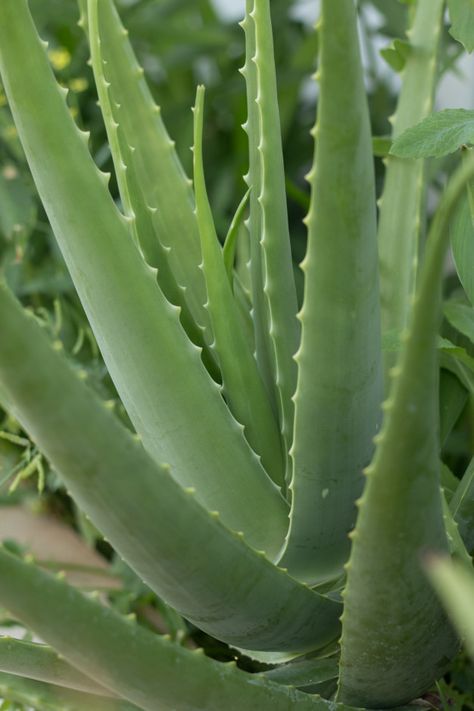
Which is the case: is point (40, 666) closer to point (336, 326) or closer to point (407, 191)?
point (336, 326)

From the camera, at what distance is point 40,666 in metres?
0.35

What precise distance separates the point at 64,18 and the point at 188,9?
0.62ft

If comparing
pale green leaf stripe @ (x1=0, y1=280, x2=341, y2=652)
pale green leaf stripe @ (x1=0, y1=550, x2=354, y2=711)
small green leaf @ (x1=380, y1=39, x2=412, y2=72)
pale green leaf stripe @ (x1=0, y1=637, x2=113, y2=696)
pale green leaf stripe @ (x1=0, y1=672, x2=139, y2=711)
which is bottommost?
pale green leaf stripe @ (x1=0, y1=672, x2=139, y2=711)

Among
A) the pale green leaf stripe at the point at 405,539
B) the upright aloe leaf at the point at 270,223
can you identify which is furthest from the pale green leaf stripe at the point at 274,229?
the pale green leaf stripe at the point at 405,539

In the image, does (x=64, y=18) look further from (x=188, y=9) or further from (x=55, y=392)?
(x=55, y=392)

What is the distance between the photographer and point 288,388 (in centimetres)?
41

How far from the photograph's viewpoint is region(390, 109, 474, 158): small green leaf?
14.1 inches

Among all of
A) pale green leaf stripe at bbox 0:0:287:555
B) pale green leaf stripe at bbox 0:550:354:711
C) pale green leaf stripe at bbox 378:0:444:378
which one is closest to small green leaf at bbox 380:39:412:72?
pale green leaf stripe at bbox 378:0:444:378

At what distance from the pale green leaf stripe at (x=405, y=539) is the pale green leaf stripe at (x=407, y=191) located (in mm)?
154

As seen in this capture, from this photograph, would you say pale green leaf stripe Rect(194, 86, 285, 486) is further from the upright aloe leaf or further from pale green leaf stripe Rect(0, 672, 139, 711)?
pale green leaf stripe Rect(0, 672, 139, 711)

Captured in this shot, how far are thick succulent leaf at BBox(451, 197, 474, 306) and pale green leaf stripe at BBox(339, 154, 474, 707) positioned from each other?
106mm

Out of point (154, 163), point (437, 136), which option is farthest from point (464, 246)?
point (154, 163)

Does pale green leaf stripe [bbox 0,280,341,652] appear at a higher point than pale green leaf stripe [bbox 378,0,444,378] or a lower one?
lower

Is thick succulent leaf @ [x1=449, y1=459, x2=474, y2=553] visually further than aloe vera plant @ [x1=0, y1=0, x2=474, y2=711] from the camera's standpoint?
Yes
